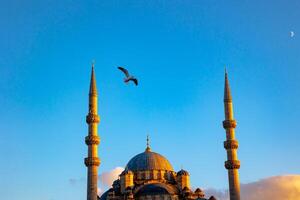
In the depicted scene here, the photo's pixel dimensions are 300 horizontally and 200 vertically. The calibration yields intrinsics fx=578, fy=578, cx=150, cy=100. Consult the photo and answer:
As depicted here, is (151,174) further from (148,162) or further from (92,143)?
(92,143)

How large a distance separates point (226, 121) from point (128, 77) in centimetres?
1455

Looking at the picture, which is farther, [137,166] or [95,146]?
[137,166]

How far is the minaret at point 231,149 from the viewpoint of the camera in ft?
175

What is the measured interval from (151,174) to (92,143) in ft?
35.2

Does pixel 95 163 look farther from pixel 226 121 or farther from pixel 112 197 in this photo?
pixel 226 121

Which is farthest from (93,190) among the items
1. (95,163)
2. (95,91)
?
(95,91)

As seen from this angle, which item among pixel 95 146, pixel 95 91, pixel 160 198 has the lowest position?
pixel 160 198

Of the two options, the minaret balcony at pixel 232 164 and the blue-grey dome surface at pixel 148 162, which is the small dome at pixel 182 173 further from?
the minaret balcony at pixel 232 164

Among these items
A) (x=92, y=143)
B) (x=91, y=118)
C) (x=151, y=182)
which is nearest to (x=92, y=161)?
(x=92, y=143)

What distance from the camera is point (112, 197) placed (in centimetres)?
5906

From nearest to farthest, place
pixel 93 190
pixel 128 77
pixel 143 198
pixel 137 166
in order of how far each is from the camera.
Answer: pixel 128 77 → pixel 93 190 → pixel 143 198 → pixel 137 166

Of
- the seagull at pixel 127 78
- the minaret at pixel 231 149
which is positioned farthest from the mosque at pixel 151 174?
the seagull at pixel 127 78

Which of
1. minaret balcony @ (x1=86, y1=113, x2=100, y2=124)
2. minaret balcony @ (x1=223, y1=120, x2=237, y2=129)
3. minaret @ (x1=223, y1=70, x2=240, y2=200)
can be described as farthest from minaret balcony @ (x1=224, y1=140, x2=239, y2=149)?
minaret balcony @ (x1=86, y1=113, x2=100, y2=124)

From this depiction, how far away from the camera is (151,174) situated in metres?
63.2
